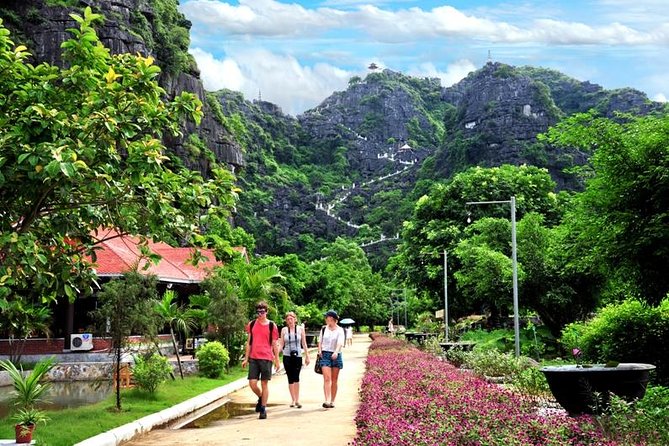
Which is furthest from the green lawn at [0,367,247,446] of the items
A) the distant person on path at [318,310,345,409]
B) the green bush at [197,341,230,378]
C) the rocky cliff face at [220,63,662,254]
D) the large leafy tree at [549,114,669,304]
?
the rocky cliff face at [220,63,662,254]

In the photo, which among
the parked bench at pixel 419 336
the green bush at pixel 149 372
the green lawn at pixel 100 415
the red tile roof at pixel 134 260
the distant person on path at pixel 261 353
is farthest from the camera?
the parked bench at pixel 419 336

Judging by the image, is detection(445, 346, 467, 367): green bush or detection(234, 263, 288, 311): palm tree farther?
detection(234, 263, 288, 311): palm tree

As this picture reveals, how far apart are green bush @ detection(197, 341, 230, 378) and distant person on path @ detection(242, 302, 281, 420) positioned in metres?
8.19

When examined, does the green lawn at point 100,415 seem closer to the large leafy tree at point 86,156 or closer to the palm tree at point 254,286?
the large leafy tree at point 86,156

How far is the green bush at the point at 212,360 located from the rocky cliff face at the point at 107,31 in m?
25.5

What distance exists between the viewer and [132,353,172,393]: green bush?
14938mm

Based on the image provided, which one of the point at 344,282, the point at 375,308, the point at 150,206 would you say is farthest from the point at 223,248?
the point at 375,308

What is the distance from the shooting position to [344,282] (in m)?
64.1

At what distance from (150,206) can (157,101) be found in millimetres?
1562

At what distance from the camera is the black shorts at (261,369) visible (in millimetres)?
12602

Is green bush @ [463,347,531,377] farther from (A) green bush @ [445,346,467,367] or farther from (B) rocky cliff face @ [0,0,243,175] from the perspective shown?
(B) rocky cliff face @ [0,0,243,175]

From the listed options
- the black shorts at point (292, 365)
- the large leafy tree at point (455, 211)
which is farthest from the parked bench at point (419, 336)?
the black shorts at point (292, 365)

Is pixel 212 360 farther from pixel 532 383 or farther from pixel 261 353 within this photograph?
pixel 532 383

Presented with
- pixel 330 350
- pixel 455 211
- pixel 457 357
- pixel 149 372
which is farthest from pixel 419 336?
pixel 330 350
